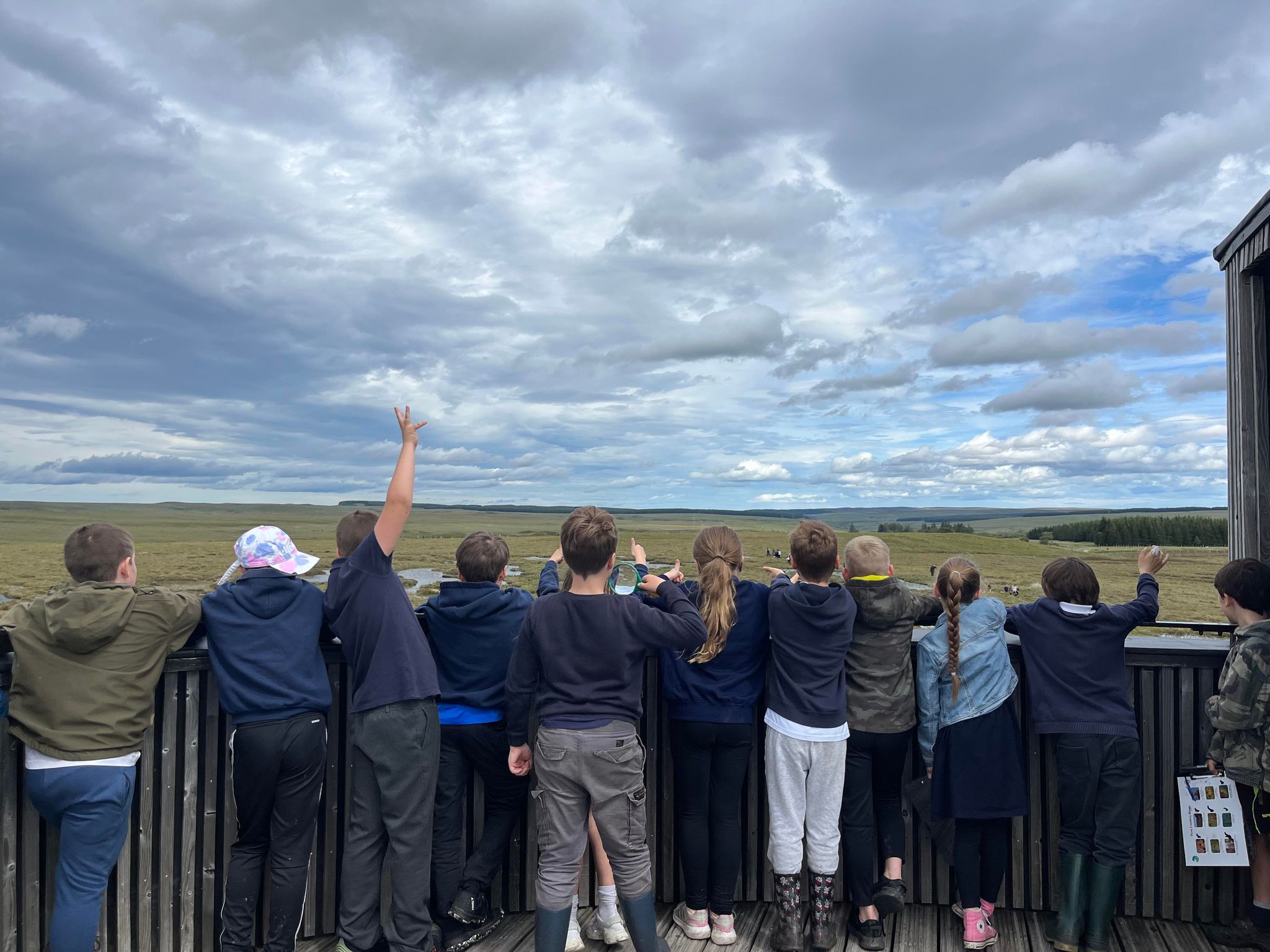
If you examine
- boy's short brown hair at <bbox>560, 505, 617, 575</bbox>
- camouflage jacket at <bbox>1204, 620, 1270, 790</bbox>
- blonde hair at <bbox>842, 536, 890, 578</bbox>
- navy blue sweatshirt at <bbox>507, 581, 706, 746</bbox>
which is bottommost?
camouflage jacket at <bbox>1204, 620, 1270, 790</bbox>

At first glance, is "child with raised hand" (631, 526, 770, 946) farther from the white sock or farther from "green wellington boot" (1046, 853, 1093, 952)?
"green wellington boot" (1046, 853, 1093, 952)

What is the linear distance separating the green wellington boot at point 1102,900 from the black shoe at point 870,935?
89 centimetres

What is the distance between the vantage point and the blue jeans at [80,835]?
2.77 metres

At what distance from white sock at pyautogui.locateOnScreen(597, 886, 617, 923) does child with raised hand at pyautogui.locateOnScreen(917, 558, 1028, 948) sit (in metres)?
1.50

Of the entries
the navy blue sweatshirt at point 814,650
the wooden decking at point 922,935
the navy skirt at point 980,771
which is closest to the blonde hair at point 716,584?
the navy blue sweatshirt at point 814,650

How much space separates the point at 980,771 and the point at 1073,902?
0.74 metres

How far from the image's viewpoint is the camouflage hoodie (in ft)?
10.7

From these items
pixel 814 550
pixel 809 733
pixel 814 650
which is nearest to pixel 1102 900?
pixel 809 733

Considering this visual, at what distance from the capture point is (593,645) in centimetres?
272

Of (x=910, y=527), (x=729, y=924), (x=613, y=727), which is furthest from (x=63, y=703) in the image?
(x=910, y=527)

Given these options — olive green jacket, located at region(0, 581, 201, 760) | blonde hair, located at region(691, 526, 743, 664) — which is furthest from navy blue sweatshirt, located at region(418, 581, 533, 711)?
olive green jacket, located at region(0, 581, 201, 760)

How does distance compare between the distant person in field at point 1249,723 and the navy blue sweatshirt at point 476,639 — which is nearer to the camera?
the distant person in field at point 1249,723

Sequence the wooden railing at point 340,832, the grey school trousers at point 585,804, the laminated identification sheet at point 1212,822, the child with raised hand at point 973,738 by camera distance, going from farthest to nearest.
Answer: the laminated identification sheet at point 1212,822 → the child with raised hand at point 973,738 → the wooden railing at point 340,832 → the grey school trousers at point 585,804

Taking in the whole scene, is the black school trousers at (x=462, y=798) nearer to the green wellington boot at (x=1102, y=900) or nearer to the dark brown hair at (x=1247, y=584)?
the green wellington boot at (x=1102, y=900)
